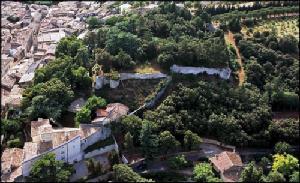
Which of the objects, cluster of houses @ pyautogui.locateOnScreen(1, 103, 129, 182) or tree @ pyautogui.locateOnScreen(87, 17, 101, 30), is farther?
tree @ pyautogui.locateOnScreen(87, 17, 101, 30)

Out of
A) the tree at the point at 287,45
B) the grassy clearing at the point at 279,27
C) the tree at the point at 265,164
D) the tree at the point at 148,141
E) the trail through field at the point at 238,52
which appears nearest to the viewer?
the tree at the point at 148,141

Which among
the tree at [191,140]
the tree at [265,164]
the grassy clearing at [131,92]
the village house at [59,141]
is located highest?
the grassy clearing at [131,92]

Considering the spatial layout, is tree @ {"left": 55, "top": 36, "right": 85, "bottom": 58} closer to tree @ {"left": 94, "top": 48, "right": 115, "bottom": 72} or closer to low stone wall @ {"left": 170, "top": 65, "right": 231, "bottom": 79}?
tree @ {"left": 94, "top": 48, "right": 115, "bottom": 72}

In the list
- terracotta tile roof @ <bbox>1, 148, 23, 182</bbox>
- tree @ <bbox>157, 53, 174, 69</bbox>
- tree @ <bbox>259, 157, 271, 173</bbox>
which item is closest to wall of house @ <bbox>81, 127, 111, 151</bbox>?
terracotta tile roof @ <bbox>1, 148, 23, 182</bbox>

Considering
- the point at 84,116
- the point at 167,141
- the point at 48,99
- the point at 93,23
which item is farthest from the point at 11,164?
the point at 93,23

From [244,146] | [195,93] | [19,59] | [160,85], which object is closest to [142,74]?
[160,85]

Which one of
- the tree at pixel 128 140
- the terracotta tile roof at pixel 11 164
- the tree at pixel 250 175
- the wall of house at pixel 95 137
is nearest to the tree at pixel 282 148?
the tree at pixel 250 175

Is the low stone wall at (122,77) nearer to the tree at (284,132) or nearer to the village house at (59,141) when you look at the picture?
the village house at (59,141)
